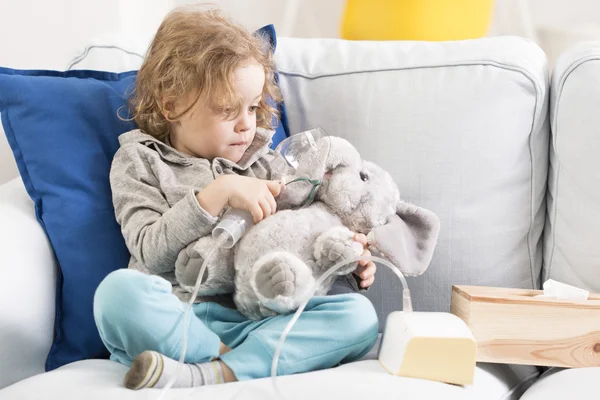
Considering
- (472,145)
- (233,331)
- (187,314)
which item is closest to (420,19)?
(472,145)

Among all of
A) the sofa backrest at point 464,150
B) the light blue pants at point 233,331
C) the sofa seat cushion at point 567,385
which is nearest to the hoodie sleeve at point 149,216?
the light blue pants at point 233,331

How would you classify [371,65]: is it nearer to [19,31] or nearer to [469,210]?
[469,210]

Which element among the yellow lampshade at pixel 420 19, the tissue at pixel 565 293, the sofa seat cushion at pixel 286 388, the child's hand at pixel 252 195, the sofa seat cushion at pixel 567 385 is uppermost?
the yellow lampshade at pixel 420 19

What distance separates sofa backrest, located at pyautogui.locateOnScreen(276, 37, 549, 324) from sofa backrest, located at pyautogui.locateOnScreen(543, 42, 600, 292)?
0.12ft

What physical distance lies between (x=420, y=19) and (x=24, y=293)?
1.35m

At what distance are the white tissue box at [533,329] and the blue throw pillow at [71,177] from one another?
60 centimetres

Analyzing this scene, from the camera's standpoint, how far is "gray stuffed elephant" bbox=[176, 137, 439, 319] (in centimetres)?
107

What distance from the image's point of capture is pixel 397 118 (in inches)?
55.2

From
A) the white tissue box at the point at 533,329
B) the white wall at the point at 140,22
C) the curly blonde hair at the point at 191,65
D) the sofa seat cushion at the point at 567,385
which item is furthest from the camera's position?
the white wall at the point at 140,22

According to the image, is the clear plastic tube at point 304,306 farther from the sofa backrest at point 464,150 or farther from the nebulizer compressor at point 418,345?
the sofa backrest at point 464,150

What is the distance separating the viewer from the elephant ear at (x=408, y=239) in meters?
1.17

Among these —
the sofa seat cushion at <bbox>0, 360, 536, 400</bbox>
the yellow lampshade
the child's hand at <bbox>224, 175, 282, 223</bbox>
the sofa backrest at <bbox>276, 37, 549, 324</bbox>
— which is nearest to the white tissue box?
the sofa seat cushion at <bbox>0, 360, 536, 400</bbox>

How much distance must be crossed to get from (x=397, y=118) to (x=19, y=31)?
1003 mm

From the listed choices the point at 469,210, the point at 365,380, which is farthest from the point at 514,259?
the point at 365,380
